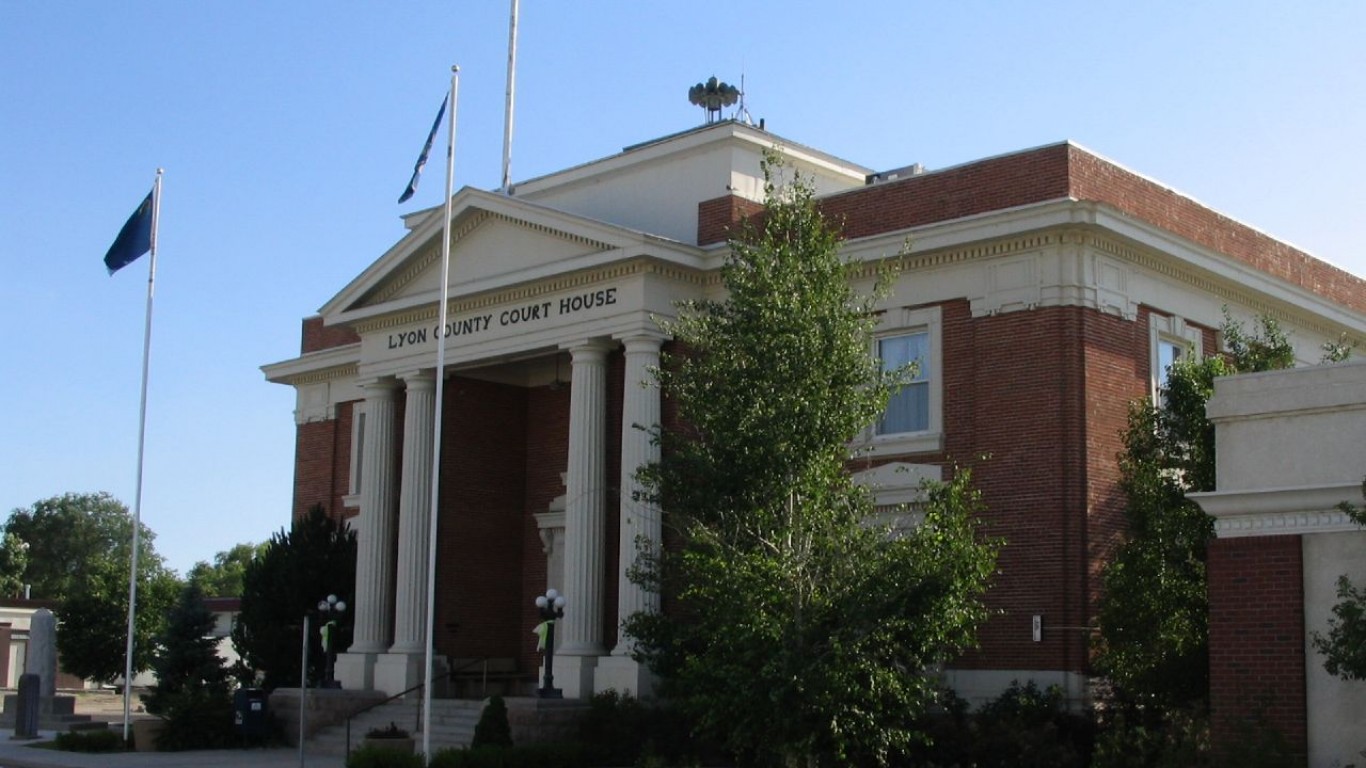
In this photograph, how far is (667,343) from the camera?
32.6 m

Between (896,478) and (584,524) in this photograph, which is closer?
(896,478)

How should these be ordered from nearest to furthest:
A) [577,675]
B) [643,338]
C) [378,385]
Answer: [577,675]
[643,338]
[378,385]

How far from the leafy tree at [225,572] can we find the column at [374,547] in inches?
3779

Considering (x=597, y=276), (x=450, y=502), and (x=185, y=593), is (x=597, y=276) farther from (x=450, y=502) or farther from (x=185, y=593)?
(x=185, y=593)

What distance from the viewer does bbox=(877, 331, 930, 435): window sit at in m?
30.4

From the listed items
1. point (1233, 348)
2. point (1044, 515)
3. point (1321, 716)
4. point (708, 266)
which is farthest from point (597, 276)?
point (1321, 716)

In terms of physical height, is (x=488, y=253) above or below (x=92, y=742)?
above

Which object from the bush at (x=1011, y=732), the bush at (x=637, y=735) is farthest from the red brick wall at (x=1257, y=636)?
the bush at (x=637, y=735)

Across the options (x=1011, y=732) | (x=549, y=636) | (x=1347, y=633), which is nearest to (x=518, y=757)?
(x=549, y=636)

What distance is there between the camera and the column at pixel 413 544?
3509cm

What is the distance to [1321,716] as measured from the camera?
18.2 metres

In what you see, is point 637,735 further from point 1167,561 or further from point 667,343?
point 1167,561

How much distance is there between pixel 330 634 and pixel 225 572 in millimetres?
114440

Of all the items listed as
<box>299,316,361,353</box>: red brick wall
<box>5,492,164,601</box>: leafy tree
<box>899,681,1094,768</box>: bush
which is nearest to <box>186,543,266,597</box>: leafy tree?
<box>5,492,164,601</box>: leafy tree
